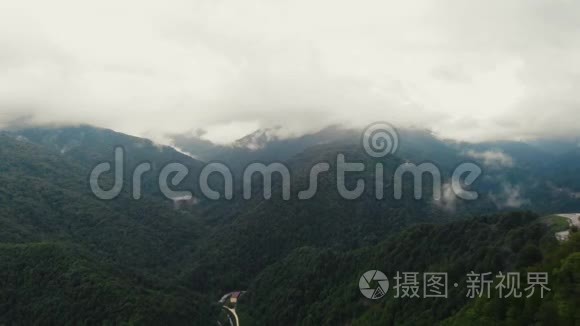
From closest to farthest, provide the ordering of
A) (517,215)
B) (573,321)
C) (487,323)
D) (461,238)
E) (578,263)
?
(573,321) → (578,263) → (487,323) → (517,215) → (461,238)

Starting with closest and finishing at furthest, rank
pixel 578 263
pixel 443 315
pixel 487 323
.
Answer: pixel 578 263, pixel 487 323, pixel 443 315

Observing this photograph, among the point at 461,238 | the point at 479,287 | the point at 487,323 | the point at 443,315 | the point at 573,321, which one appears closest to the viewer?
the point at 573,321

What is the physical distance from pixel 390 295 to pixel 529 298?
263 feet

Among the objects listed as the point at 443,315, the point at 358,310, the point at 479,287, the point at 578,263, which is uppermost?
the point at 578,263

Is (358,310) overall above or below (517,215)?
below

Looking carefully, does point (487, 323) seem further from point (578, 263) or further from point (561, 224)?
point (561, 224)

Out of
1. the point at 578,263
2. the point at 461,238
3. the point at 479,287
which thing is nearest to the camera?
the point at 578,263

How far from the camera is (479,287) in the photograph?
386ft

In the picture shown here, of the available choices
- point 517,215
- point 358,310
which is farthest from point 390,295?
point 517,215

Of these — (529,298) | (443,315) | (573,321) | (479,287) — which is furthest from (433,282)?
(573,321)

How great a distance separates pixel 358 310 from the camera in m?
182

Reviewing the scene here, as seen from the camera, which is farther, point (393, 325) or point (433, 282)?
point (393, 325)

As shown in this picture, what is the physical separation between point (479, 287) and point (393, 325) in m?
A: 37.6

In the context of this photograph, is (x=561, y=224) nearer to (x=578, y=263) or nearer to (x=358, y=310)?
(x=578, y=263)
